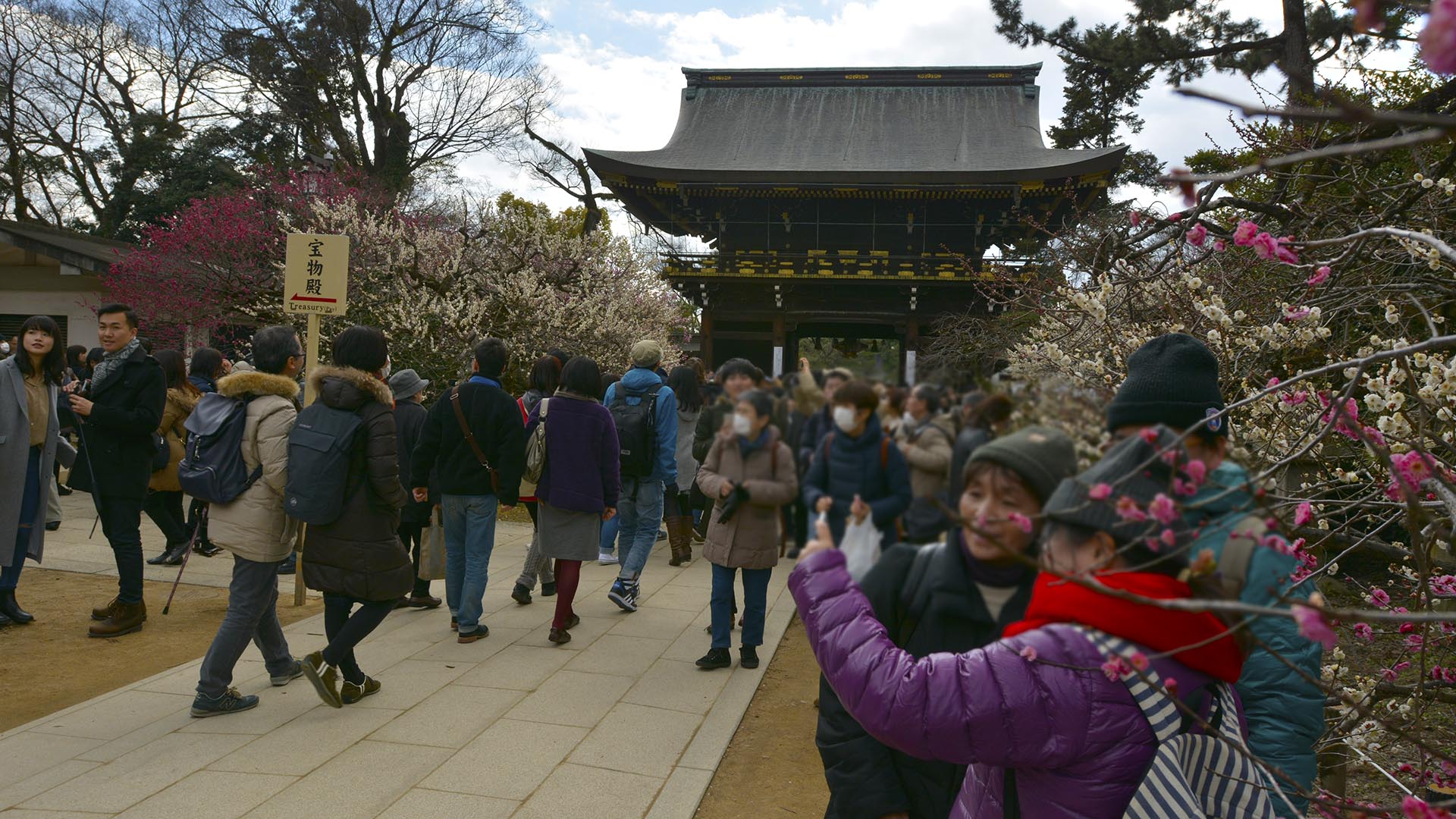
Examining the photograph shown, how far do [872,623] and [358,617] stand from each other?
10.6ft

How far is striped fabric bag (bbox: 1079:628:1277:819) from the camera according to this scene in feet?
4.02

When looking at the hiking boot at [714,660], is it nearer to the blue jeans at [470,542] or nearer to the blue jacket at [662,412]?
the blue jacket at [662,412]

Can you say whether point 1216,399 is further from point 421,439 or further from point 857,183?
point 857,183

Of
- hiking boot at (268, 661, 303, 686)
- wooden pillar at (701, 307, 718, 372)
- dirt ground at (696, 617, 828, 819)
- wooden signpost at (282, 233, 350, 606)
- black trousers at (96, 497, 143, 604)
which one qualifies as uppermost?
wooden signpost at (282, 233, 350, 606)

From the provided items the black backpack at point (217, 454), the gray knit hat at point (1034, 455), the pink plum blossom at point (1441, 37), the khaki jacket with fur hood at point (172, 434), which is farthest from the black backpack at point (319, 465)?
the pink plum blossom at point (1441, 37)

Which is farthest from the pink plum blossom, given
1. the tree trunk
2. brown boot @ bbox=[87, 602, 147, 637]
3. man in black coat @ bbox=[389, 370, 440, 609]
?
brown boot @ bbox=[87, 602, 147, 637]

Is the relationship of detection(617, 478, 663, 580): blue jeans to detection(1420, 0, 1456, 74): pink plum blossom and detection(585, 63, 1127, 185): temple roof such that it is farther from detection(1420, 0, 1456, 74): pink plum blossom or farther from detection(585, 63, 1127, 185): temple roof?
detection(585, 63, 1127, 185): temple roof

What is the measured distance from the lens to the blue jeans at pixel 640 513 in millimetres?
5859

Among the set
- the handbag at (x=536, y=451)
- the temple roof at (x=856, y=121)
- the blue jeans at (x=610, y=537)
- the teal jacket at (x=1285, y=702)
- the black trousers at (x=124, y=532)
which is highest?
the temple roof at (x=856, y=121)

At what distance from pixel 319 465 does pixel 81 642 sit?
2508 millimetres

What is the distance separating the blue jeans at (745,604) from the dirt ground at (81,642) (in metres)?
2.89

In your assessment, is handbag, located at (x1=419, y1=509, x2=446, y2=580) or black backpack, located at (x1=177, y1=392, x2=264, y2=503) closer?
black backpack, located at (x1=177, y1=392, x2=264, y2=503)

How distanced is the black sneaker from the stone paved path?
1.94 ft

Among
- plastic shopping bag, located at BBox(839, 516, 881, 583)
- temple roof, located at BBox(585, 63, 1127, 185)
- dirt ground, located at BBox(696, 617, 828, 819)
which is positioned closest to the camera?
plastic shopping bag, located at BBox(839, 516, 881, 583)
